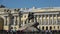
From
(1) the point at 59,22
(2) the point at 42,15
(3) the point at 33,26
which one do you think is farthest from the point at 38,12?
(3) the point at 33,26

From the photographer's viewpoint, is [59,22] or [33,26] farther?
[59,22]

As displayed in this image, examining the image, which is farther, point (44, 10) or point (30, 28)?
point (44, 10)

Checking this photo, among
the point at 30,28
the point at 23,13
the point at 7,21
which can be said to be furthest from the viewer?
the point at 23,13

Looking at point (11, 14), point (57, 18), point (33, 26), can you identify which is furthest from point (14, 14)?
point (33, 26)

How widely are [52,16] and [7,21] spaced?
15.7m

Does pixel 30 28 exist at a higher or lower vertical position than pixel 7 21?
higher

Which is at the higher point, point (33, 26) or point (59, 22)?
point (33, 26)

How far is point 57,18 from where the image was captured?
93.8 m

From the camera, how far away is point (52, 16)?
311 ft

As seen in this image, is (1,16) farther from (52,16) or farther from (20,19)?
(52,16)

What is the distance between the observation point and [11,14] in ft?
310

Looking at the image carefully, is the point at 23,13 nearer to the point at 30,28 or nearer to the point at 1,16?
the point at 1,16

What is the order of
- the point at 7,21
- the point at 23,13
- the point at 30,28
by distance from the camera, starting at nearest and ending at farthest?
1. the point at 30,28
2. the point at 7,21
3. the point at 23,13

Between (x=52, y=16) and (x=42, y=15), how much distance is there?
3.50 metres
